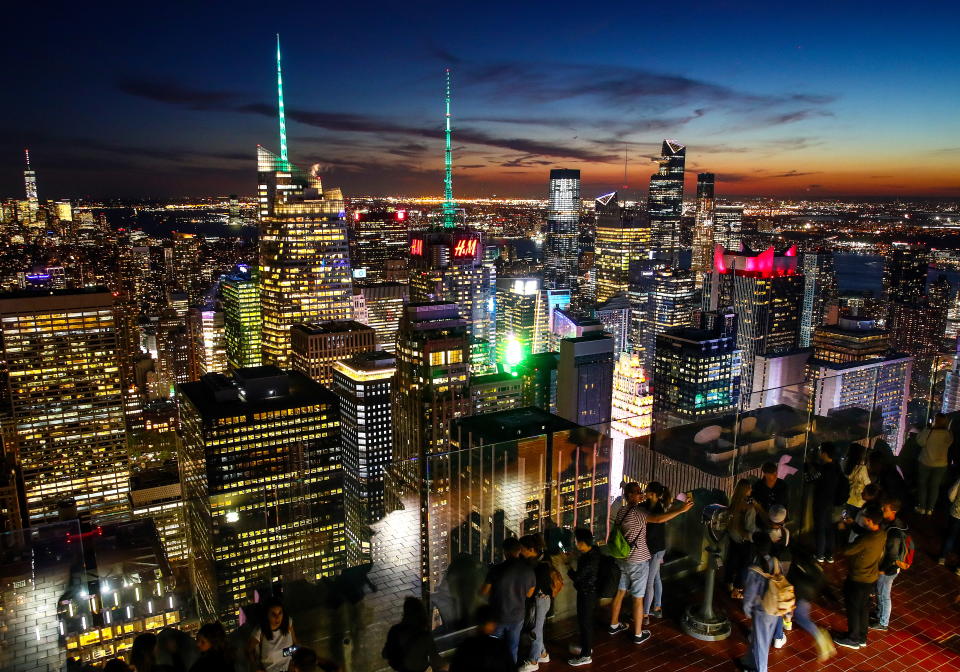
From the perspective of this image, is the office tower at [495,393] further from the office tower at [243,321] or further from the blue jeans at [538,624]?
the blue jeans at [538,624]

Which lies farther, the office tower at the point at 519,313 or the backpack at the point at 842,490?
the office tower at the point at 519,313

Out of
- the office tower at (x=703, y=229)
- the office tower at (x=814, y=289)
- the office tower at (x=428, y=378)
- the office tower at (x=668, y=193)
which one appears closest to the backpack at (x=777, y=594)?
the office tower at (x=428, y=378)

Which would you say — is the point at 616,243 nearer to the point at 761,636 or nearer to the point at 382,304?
the point at 382,304

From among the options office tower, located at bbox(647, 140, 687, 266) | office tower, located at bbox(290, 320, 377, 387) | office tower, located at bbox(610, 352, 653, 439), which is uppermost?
office tower, located at bbox(647, 140, 687, 266)

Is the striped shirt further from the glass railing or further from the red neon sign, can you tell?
the red neon sign

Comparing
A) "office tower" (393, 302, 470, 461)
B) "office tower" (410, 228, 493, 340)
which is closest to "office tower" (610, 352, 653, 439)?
"office tower" (410, 228, 493, 340)

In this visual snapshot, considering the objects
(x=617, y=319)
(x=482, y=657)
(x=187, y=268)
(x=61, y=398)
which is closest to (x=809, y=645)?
(x=482, y=657)
